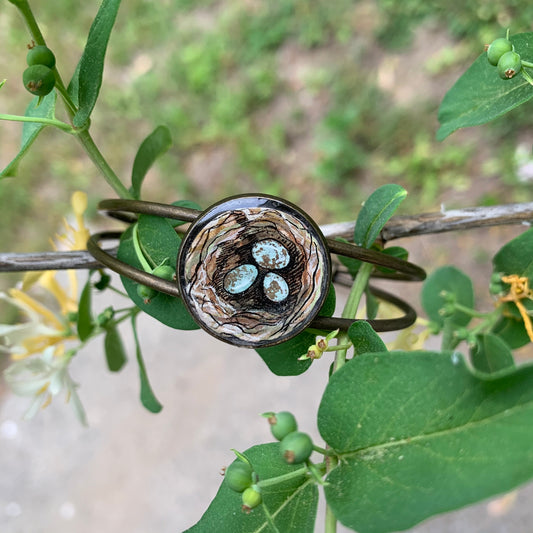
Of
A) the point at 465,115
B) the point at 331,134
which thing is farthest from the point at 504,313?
the point at 331,134

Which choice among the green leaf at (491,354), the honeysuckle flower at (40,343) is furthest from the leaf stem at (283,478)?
the honeysuckle flower at (40,343)

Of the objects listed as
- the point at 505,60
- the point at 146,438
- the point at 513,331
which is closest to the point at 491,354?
the point at 513,331

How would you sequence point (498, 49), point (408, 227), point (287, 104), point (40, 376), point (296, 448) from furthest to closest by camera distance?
point (287, 104) < point (40, 376) < point (408, 227) < point (498, 49) < point (296, 448)

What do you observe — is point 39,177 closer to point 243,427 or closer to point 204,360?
point 204,360

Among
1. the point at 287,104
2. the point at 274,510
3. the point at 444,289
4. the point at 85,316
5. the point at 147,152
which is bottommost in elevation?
the point at 274,510

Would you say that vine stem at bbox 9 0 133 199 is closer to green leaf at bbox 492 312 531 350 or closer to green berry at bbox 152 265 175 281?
green berry at bbox 152 265 175 281

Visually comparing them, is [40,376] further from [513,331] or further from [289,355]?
[513,331]

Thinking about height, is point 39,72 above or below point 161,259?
above
